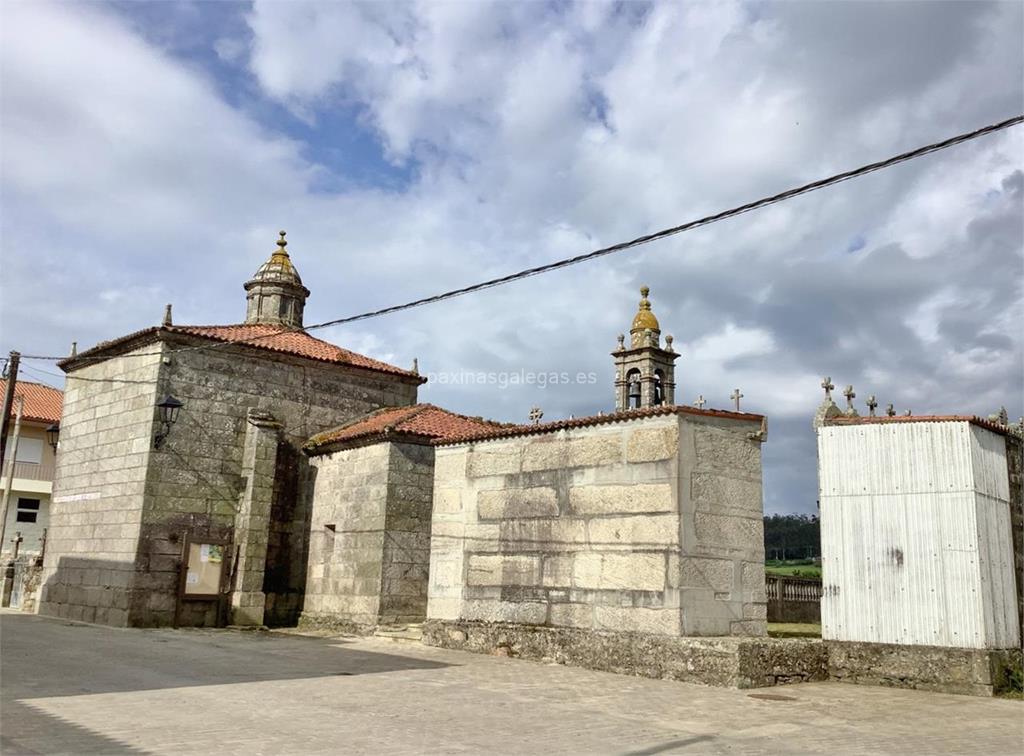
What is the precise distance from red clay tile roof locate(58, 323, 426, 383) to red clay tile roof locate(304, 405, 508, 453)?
67.9 inches

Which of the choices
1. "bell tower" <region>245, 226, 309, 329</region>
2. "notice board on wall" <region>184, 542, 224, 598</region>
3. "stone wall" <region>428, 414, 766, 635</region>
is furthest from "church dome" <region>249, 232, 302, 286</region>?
"stone wall" <region>428, 414, 766, 635</region>

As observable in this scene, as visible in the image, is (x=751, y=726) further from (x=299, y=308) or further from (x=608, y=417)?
(x=299, y=308)

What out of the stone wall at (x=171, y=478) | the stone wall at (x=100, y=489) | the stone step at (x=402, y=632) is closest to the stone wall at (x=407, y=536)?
the stone step at (x=402, y=632)

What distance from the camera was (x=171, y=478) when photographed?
17703 millimetres

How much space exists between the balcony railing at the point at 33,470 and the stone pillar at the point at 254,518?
20.3 m

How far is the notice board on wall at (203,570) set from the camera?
57.2 ft

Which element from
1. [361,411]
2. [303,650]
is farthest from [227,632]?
[361,411]

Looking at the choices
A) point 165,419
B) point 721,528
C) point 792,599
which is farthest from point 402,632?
point 792,599

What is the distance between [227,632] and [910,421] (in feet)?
42.1

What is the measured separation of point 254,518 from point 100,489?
12.6 ft

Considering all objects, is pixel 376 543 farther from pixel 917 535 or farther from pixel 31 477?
pixel 31 477

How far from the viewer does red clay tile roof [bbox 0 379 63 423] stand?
111 feet

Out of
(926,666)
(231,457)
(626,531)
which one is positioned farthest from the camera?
(231,457)

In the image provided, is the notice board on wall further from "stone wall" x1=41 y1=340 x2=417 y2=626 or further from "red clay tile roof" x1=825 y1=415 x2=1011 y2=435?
"red clay tile roof" x1=825 y1=415 x2=1011 y2=435
